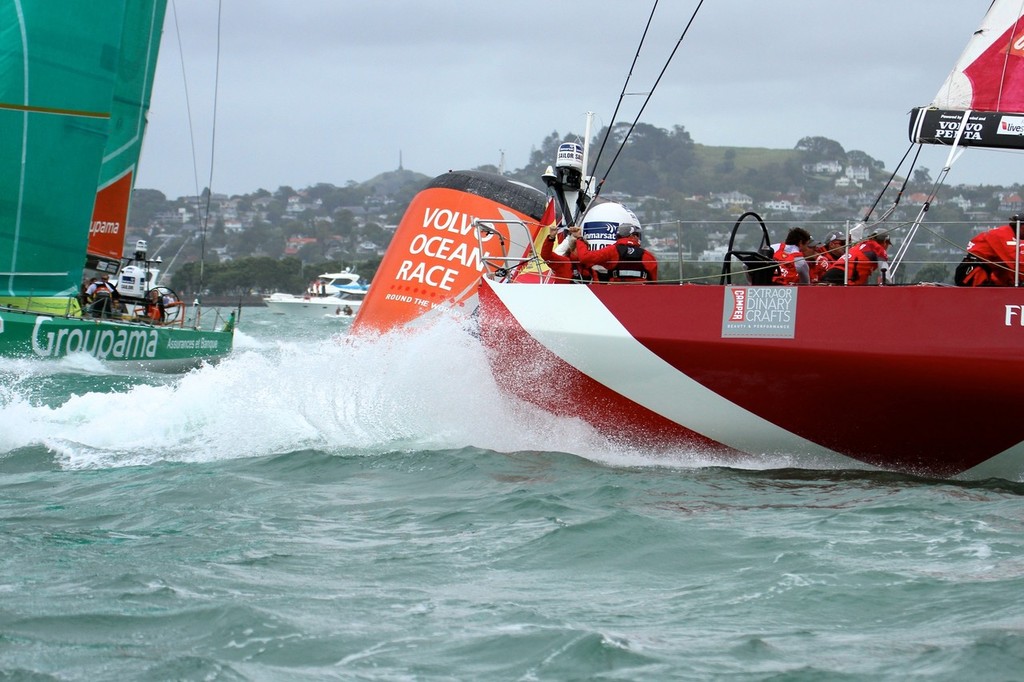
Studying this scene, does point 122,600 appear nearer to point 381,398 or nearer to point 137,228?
point 381,398

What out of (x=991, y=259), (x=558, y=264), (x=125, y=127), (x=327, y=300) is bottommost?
(x=327, y=300)

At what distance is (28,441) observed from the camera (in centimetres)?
720

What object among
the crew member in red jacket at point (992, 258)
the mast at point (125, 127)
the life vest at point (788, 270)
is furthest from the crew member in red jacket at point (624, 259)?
the mast at point (125, 127)

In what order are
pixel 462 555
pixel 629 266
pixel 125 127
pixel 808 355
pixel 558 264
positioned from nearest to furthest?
pixel 462 555, pixel 808 355, pixel 629 266, pixel 558 264, pixel 125 127

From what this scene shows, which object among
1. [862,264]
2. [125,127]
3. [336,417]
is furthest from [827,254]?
[125,127]

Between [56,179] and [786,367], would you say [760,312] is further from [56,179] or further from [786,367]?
[56,179]

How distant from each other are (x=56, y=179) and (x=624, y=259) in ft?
33.4

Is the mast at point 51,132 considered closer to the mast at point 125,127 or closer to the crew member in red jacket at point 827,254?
the mast at point 125,127

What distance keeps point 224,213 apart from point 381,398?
12405cm

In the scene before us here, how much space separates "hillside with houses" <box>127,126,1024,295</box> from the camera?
6.69 m

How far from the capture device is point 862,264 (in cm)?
637

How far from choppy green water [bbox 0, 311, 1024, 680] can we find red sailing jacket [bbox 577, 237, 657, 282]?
86 cm

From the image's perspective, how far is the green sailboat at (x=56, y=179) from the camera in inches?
569

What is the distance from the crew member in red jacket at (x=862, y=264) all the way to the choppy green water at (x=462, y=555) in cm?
97
